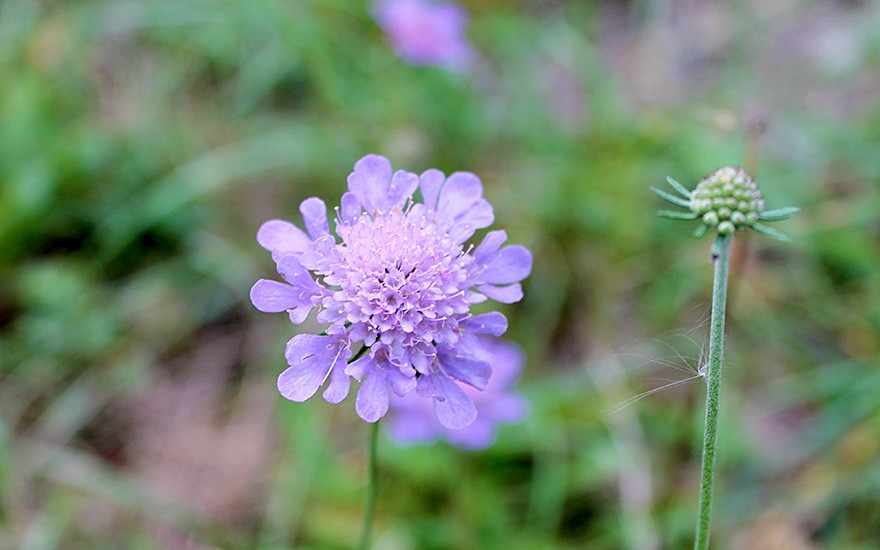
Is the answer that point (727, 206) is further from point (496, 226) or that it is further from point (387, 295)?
point (496, 226)

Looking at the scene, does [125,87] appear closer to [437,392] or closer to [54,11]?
[54,11]

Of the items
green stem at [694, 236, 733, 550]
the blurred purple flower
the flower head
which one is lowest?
green stem at [694, 236, 733, 550]

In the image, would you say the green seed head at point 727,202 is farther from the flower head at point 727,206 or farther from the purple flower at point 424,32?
the purple flower at point 424,32

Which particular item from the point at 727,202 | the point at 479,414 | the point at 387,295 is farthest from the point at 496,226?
the point at 727,202

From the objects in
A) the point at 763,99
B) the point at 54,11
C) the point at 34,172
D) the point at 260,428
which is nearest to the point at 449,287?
the point at 260,428

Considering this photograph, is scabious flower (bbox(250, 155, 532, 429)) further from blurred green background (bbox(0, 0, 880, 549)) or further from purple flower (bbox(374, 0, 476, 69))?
purple flower (bbox(374, 0, 476, 69))

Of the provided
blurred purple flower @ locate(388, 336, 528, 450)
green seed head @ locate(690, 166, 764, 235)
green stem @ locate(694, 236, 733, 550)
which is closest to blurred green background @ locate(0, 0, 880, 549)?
blurred purple flower @ locate(388, 336, 528, 450)
